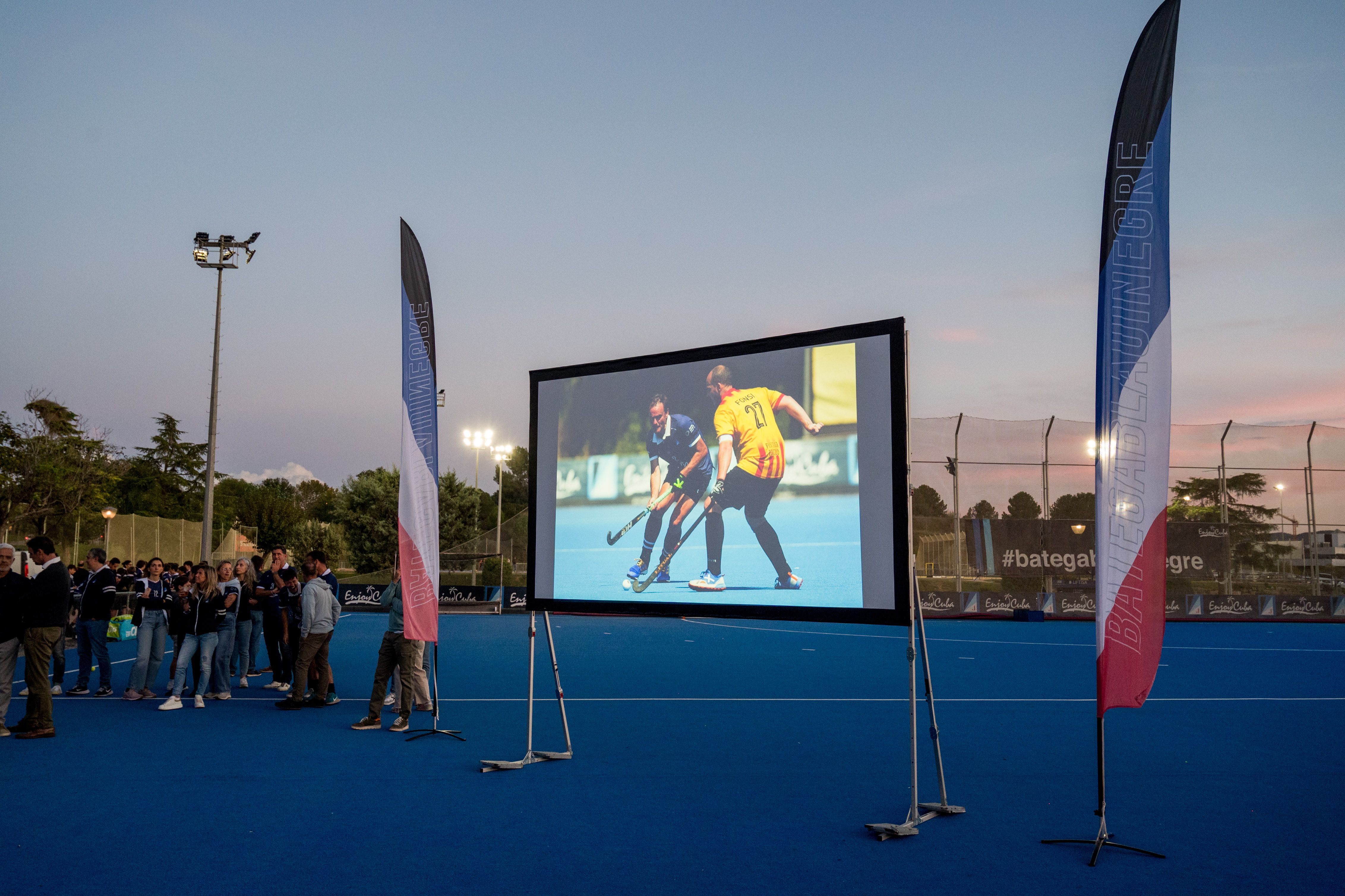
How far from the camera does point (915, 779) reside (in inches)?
217

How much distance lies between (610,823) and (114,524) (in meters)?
34.7

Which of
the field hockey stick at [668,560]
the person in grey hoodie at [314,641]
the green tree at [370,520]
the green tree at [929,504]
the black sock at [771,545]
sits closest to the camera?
the black sock at [771,545]

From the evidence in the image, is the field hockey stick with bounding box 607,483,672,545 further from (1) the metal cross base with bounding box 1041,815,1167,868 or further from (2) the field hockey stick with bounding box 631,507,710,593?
(1) the metal cross base with bounding box 1041,815,1167,868

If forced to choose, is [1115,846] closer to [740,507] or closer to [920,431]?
[740,507]

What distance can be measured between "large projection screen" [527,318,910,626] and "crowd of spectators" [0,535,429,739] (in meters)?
2.61

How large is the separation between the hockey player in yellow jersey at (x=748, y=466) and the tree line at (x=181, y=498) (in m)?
22.1

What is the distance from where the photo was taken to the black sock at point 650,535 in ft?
23.7

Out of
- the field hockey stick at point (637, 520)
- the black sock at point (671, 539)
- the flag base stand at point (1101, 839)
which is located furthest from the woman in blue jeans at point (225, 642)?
the flag base stand at point (1101, 839)

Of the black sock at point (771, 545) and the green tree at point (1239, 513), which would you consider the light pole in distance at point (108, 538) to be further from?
the green tree at point (1239, 513)

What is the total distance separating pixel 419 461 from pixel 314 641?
277cm

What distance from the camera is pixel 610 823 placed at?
5.63 m

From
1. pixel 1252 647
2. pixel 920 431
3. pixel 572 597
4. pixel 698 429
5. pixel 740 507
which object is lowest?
pixel 1252 647

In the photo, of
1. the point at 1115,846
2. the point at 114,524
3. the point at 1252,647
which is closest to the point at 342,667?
the point at 1115,846

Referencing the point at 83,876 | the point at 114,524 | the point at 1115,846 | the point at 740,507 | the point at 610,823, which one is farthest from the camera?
the point at 114,524
